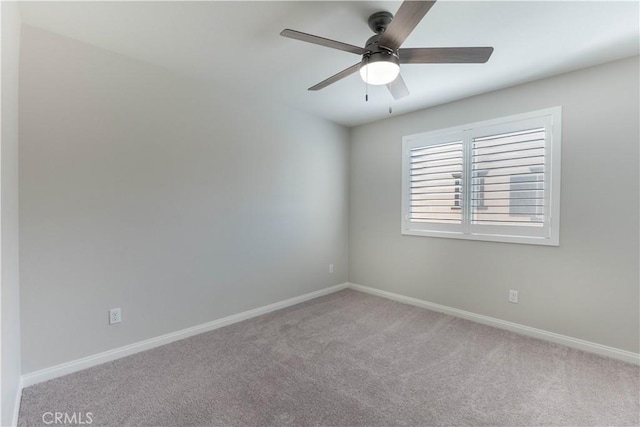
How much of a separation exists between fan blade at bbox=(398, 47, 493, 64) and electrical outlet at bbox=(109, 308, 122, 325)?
277 cm

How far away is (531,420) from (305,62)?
2852 millimetres

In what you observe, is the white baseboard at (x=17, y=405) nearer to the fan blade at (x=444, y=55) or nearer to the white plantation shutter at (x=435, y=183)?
the fan blade at (x=444, y=55)

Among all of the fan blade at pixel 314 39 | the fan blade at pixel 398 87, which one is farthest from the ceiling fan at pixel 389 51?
the fan blade at pixel 398 87

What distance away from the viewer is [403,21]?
147 cm

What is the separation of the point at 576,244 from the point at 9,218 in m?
4.01

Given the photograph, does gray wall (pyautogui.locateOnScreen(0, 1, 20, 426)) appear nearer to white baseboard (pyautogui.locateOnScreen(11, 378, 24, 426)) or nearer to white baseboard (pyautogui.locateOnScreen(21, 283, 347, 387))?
white baseboard (pyautogui.locateOnScreen(11, 378, 24, 426))

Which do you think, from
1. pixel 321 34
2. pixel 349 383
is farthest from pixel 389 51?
pixel 349 383

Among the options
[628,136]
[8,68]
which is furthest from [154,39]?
[628,136]

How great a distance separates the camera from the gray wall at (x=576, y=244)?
2.34 m

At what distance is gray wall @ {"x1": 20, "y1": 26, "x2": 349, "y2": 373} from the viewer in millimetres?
2014

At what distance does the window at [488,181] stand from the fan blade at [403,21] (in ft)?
6.08

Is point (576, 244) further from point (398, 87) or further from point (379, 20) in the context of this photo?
point (379, 20)

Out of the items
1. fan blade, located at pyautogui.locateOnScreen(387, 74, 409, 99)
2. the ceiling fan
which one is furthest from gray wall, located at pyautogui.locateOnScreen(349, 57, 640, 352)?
the ceiling fan

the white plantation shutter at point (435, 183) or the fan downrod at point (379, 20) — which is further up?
the fan downrod at point (379, 20)
